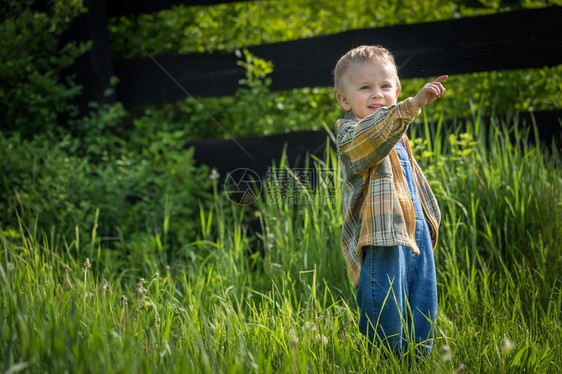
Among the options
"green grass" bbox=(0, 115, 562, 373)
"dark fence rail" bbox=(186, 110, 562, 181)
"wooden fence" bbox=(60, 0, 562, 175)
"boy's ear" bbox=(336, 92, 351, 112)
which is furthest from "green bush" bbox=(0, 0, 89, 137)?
"boy's ear" bbox=(336, 92, 351, 112)

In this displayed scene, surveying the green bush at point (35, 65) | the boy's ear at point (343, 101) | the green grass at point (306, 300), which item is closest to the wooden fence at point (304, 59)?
the green bush at point (35, 65)

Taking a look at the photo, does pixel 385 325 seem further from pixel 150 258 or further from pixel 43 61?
pixel 43 61

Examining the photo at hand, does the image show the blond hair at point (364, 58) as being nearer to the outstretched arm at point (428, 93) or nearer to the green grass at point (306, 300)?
the outstretched arm at point (428, 93)

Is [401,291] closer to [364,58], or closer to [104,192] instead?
[364,58]

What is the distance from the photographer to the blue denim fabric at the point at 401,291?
198 centimetres

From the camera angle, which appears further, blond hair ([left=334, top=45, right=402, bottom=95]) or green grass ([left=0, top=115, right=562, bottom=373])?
blond hair ([left=334, top=45, right=402, bottom=95])

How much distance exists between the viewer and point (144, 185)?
142 inches

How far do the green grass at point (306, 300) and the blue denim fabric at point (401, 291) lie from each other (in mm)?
78

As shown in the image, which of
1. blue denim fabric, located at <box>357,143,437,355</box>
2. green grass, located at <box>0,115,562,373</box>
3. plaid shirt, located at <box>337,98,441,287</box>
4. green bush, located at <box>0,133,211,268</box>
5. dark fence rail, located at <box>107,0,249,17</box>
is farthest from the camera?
dark fence rail, located at <box>107,0,249,17</box>

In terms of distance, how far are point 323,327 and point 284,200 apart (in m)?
1.31

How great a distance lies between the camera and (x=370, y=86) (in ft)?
6.65

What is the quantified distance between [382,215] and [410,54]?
6.60ft

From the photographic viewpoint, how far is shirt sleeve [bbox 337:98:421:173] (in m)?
1.81

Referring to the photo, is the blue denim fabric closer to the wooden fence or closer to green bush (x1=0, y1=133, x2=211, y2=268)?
Result: green bush (x1=0, y1=133, x2=211, y2=268)
